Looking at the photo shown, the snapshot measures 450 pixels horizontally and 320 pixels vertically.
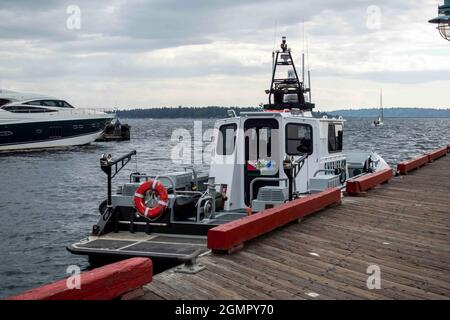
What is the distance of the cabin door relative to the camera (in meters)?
12.7

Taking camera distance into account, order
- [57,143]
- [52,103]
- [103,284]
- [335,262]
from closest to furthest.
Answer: [103,284] < [335,262] < [57,143] < [52,103]

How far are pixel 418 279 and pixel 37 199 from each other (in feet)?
79.4

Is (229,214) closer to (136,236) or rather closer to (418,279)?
(136,236)

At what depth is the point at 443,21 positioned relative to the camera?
18.3 meters

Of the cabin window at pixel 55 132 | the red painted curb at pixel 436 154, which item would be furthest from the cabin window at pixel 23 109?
the red painted curb at pixel 436 154

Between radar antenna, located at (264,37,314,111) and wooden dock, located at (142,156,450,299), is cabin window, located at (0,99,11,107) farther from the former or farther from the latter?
wooden dock, located at (142,156,450,299)

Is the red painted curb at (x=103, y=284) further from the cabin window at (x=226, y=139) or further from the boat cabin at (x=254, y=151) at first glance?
the cabin window at (x=226, y=139)

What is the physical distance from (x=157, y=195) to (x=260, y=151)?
3.29 meters

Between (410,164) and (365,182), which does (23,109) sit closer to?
(410,164)

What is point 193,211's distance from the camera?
1130cm

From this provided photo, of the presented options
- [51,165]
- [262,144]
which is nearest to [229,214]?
[262,144]

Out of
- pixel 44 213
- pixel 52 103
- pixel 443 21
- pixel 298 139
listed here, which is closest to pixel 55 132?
pixel 52 103

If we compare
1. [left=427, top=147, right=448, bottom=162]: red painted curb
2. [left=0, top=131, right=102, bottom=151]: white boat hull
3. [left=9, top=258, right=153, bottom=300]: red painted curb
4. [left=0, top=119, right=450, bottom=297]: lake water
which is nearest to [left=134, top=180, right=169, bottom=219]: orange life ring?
[left=0, top=119, right=450, bottom=297]: lake water
